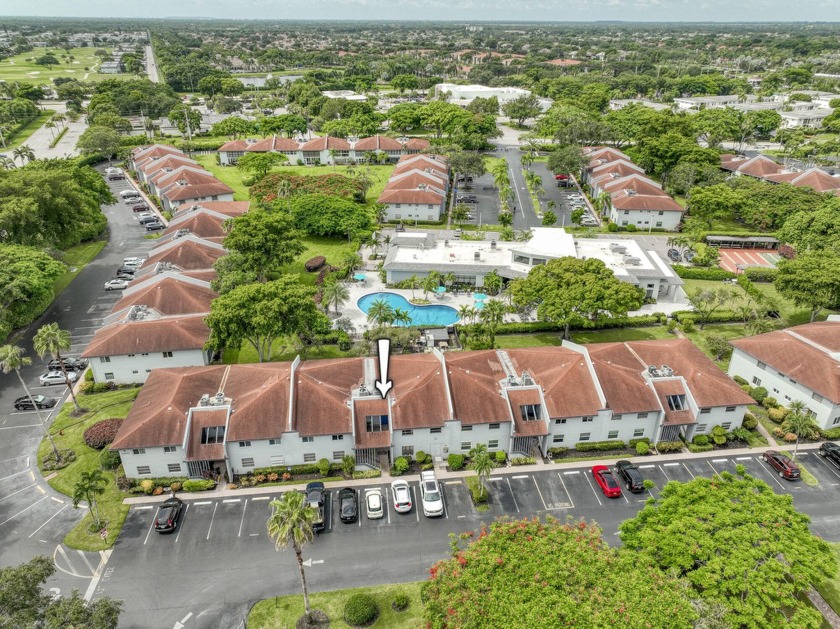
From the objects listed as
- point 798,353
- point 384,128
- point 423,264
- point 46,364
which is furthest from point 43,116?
point 798,353

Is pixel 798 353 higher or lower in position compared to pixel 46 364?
higher

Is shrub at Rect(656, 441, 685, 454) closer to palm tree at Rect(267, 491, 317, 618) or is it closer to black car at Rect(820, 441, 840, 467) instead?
black car at Rect(820, 441, 840, 467)

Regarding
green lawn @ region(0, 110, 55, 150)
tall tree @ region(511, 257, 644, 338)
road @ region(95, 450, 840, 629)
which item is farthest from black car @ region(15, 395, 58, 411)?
green lawn @ region(0, 110, 55, 150)

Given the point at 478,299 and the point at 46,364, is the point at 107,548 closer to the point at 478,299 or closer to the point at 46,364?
the point at 46,364

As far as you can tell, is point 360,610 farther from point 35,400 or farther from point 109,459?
point 35,400

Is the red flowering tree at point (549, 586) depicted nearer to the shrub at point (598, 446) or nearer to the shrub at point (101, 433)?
the shrub at point (598, 446)

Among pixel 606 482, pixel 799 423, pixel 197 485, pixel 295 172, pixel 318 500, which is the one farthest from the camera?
pixel 295 172

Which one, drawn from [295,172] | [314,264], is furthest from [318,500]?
[295,172]
